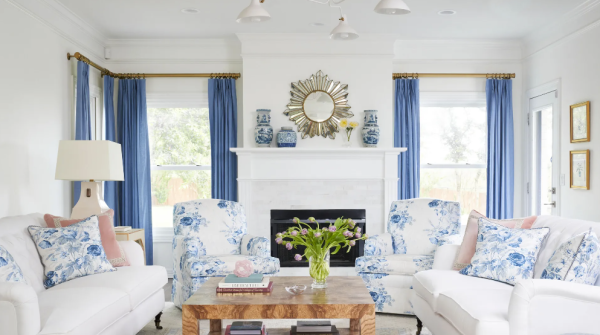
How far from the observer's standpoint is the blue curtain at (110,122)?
5.55 metres

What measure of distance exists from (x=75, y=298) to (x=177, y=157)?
3506 mm

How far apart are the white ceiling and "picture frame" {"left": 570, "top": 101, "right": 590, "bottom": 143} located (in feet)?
2.94

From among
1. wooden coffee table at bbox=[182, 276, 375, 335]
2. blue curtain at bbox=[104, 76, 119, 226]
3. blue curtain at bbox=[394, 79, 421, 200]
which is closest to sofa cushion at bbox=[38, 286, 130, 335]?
wooden coffee table at bbox=[182, 276, 375, 335]

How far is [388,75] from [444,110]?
880mm

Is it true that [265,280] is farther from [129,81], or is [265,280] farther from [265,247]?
[129,81]

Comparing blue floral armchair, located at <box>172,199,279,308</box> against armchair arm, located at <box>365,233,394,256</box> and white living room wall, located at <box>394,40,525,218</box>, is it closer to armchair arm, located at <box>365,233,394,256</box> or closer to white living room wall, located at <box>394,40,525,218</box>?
armchair arm, located at <box>365,233,394,256</box>

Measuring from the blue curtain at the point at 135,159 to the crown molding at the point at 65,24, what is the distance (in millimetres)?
524

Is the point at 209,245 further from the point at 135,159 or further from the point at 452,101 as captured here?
the point at 452,101

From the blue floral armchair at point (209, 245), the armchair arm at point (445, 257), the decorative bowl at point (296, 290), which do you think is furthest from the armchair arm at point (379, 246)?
the decorative bowl at point (296, 290)

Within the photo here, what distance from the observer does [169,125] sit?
236 inches

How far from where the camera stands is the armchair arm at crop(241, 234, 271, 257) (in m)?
4.11

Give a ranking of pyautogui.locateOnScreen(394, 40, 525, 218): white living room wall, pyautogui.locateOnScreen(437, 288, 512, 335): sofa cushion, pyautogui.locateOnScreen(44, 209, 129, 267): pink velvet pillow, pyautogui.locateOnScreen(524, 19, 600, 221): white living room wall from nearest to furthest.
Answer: pyautogui.locateOnScreen(437, 288, 512, 335): sofa cushion < pyautogui.locateOnScreen(44, 209, 129, 267): pink velvet pillow < pyautogui.locateOnScreen(524, 19, 600, 221): white living room wall < pyautogui.locateOnScreen(394, 40, 525, 218): white living room wall

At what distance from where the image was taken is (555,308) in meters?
2.28

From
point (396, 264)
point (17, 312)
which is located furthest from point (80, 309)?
point (396, 264)
